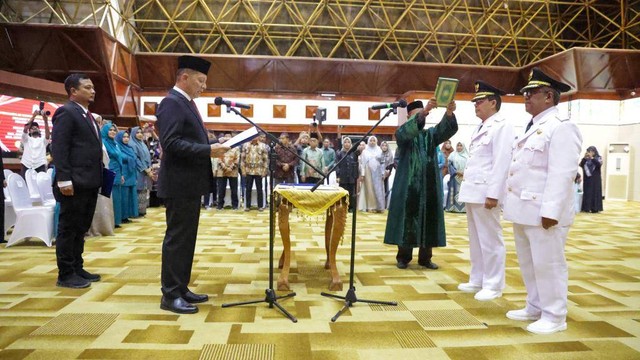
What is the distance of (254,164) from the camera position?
745 cm

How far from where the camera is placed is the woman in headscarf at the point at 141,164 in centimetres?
636

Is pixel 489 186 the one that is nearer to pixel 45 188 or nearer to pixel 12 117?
pixel 45 188

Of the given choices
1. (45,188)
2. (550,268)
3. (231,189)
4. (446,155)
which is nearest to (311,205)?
(550,268)

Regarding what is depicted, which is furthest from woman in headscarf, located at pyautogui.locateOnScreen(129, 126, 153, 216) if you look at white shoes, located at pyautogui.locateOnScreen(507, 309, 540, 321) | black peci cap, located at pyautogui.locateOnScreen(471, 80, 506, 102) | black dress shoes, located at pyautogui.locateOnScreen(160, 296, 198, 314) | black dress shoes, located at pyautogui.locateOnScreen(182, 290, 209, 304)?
white shoes, located at pyautogui.locateOnScreen(507, 309, 540, 321)

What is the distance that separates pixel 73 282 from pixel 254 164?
4671mm

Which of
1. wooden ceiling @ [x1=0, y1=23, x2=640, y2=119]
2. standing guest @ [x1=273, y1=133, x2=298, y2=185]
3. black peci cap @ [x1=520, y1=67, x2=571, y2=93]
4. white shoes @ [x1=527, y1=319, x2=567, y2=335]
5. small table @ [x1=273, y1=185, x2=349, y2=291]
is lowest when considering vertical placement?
white shoes @ [x1=527, y1=319, x2=567, y2=335]

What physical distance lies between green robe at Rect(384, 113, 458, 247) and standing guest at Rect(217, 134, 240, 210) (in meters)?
4.58

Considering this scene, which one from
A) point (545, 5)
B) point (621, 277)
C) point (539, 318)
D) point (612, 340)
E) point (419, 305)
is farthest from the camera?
point (545, 5)

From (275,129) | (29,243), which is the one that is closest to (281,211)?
(29,243)

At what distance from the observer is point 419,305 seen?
2.67m

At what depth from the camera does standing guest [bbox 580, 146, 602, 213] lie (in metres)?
8.78

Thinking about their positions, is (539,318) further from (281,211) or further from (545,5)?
(545,5)

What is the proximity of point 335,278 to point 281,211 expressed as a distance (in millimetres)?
622

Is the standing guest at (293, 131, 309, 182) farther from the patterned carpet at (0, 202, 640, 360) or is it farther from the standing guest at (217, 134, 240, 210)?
the patterned carpet at (0, 202, 640, 360)
